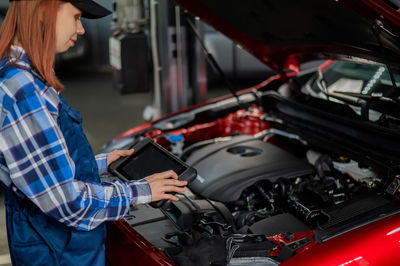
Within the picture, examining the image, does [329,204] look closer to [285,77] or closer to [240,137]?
[240,137]

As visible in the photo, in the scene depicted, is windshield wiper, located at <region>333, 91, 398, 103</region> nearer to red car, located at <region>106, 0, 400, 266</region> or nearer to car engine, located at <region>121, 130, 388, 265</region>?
red car, located at <region>106, 0, 400, 266</region>

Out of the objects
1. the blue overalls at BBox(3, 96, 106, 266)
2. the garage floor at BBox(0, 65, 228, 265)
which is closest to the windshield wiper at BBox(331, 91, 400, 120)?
the blue overalls at BBox(3, 96, 106, 266)

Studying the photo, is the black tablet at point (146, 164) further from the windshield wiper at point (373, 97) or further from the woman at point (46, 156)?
the windshield wiper at point (373, 97)

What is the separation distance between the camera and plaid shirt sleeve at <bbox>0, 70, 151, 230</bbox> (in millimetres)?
1189

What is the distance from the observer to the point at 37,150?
1.20 metres

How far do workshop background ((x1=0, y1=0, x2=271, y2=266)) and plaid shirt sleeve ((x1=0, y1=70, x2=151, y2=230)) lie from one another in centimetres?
159

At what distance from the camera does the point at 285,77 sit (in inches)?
111

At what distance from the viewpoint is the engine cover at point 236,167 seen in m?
2.10

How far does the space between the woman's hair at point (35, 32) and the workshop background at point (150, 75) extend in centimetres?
149

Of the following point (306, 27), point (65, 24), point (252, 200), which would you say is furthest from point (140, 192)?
point (306, 27)

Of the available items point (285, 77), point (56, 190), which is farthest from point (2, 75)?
point (285, 77)

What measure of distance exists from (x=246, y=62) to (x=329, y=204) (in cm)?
542

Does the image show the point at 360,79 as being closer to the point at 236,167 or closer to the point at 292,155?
the point at 292,155

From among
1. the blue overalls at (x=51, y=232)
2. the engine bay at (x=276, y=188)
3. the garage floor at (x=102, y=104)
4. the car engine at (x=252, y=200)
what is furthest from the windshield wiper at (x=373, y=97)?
the garage floor at (x=102, y=104)
